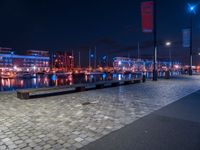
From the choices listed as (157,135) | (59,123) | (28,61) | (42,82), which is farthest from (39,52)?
(157,135)

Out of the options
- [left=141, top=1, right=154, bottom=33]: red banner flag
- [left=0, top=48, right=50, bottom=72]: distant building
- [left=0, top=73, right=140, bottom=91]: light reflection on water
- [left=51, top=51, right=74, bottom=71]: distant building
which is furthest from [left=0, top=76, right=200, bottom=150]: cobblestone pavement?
[left=51, top=51, right=74, bottom=71]: distant building

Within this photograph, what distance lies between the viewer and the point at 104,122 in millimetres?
5215

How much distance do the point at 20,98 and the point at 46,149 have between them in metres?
5.93

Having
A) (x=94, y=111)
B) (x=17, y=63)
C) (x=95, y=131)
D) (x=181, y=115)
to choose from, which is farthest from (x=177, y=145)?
(x=17, y=63)

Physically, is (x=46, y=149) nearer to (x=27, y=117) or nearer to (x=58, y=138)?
(x=58, y=138)

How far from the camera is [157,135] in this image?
4.25 meters

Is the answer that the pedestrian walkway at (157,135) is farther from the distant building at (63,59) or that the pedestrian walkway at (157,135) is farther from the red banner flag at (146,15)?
the distant building at (63,59)

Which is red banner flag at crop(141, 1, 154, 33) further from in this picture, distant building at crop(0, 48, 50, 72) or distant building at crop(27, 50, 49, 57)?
distant building at crop(27, 50, 49, 57)

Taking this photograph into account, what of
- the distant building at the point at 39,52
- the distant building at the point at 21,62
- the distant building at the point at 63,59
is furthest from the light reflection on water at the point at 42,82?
the distant building at the point at 63,59

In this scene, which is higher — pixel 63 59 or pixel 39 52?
pixel 39 52

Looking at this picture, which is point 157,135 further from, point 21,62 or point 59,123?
point 21,62

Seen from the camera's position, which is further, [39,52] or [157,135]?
[39,52]

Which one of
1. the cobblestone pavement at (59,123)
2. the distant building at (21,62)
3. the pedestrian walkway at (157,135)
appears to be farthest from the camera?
the distant building at (21,62)

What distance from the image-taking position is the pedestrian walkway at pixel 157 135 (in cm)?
371
